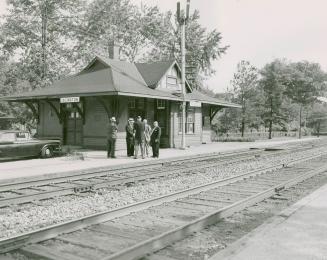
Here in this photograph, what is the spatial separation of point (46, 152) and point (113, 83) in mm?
5785

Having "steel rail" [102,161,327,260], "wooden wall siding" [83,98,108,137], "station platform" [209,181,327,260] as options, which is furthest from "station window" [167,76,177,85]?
"station platform" [209,181,327,260]

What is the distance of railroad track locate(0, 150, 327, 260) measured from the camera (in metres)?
5.24

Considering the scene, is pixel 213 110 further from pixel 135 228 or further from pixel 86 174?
pixel 135 228

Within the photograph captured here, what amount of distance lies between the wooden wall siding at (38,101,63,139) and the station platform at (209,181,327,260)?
19.3 meters

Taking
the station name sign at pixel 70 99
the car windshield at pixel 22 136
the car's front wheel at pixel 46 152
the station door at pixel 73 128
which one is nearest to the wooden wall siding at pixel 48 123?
the station door at pixel 73 128

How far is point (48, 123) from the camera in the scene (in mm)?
25422

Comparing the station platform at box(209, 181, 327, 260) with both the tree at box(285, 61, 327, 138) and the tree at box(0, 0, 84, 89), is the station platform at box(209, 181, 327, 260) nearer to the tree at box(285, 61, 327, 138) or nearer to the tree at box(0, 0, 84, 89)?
the tree at box(0, 0, 84, 89)

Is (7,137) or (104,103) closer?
(7,137)

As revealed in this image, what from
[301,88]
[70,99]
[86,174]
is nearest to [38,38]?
[70,99]

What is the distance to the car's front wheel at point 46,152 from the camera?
1766cm

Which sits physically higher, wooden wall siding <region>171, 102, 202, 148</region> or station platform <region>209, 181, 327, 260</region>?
wooden wall siding <region>171, 102, 202, 148</region>

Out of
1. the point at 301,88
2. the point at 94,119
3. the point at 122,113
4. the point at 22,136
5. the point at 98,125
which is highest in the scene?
the point at 301,88

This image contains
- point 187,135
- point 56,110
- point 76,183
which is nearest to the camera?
point 76,183

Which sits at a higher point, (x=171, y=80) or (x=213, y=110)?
(x=171, y=80)
